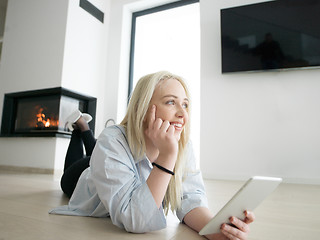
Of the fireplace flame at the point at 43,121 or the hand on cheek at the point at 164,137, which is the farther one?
the fireplace flame at the point at 43,121

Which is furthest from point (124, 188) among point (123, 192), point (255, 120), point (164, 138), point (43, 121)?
point (43, 121)

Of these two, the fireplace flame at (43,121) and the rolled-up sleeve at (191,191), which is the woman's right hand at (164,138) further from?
the fireplace flame at (43,121)

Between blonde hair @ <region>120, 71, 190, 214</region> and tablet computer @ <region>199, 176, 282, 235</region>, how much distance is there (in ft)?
0.70

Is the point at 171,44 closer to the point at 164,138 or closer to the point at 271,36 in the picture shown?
the point at 271,36

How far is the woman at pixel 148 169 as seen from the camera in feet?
2.20

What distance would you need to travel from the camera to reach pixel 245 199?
22.1 inches

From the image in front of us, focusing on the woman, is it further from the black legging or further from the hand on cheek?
the black legging

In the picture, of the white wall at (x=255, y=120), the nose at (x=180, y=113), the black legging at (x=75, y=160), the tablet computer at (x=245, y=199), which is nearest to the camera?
the tablet computer at (x=245, y=199)

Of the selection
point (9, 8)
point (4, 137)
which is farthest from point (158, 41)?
point (4, 137)

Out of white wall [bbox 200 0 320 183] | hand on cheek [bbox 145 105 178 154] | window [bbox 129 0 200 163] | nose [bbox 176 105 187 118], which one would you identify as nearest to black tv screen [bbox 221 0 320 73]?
white wall [bbox 200 0 320 183]

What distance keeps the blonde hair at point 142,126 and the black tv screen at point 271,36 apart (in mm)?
2138

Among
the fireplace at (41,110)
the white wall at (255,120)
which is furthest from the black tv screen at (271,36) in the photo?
the fireplace at (41,110)

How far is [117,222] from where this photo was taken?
28.7 inches

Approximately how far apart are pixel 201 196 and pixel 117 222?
31cm
